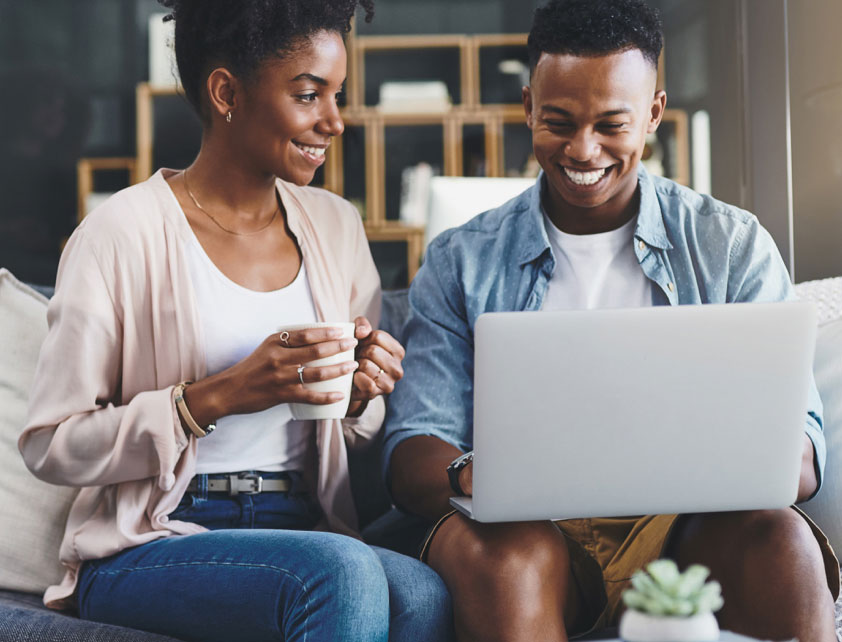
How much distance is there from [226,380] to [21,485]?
46cm

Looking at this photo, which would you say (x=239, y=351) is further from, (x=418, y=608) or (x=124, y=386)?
(x=418, y=608)

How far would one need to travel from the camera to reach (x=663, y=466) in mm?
922

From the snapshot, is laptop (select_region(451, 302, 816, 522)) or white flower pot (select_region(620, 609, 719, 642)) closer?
white flower pot (select_region(620, 609, 719, 642))

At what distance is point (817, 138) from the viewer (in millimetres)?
2393

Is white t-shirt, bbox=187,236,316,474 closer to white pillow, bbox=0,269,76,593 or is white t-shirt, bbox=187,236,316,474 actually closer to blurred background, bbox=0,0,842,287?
white pillow, bbox=0,269,76,593

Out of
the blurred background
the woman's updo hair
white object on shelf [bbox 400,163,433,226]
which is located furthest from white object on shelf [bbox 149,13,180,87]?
the woman's updo hair

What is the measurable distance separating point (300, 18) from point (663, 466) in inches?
32.0

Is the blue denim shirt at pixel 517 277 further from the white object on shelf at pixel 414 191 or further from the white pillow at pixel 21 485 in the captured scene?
the white object on shelf at pixel 414 191

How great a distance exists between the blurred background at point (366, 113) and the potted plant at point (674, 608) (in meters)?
3.15

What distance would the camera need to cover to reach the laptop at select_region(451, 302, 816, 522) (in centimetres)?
90

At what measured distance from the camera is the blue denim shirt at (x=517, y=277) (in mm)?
1404

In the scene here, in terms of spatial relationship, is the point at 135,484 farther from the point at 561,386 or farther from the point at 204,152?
the point at 561,386

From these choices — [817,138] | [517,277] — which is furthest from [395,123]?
[517,277]

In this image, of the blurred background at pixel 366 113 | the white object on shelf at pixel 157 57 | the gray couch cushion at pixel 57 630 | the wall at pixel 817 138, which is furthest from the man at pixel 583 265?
the white object on shelf at pixel 157 57
